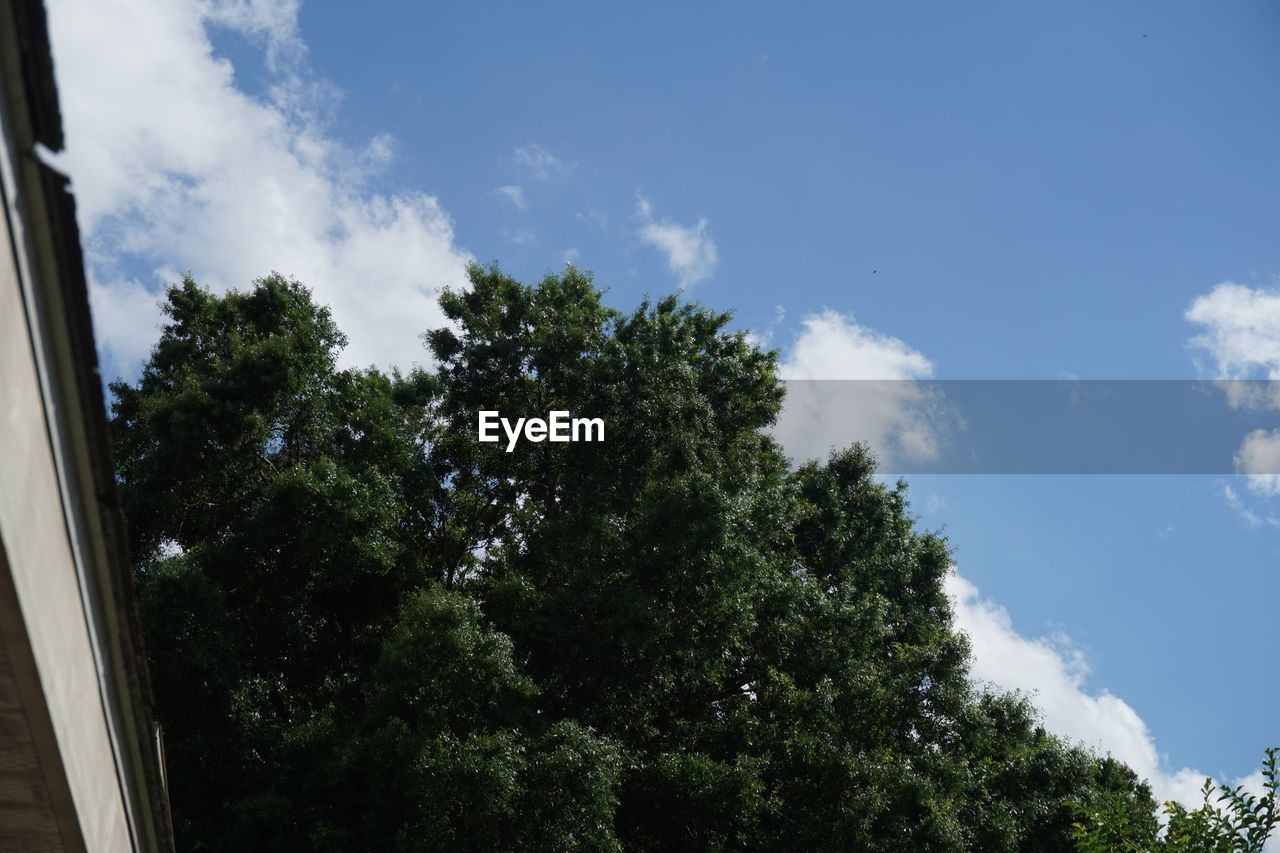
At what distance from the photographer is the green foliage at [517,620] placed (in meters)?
12.7

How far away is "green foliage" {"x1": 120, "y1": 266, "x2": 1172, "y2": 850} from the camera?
12664 mm

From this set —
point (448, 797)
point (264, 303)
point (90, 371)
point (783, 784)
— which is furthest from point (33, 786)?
point (264, 303)

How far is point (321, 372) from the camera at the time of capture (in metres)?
16.8

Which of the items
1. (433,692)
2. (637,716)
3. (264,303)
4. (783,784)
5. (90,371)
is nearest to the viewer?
(90,371)

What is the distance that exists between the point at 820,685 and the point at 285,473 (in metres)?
9.12

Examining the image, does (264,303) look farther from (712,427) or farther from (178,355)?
(712,427)

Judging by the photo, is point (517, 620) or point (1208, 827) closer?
point (1208, 827)

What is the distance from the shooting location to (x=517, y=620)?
15.2 m

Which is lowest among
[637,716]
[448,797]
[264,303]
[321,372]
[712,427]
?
[448,797]

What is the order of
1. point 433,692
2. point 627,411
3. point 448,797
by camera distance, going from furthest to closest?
point 627,411 < point 433,692 < point 448,797

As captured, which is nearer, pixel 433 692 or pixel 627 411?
pixel 433 692

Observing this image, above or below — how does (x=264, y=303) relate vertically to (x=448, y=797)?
above

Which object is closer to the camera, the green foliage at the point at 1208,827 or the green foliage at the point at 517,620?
the green foliage at the point at 1208,827

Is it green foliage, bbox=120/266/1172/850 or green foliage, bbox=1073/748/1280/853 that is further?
green foliage, bbox=120/266/1172/850
